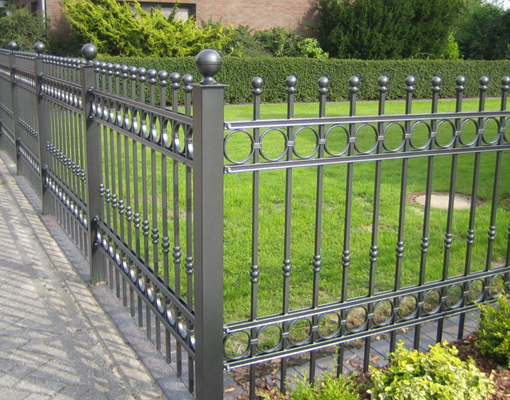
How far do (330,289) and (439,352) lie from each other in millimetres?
1710

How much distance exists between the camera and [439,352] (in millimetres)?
3002

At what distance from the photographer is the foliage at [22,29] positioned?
1892 centimetres

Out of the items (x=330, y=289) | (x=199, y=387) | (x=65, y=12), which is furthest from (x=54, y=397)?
(x=65, y=12)

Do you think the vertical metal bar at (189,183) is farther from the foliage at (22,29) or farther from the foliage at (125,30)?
the foliage at (22,29)

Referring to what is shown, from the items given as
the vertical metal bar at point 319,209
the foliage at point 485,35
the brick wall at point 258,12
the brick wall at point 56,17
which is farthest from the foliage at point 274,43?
the vertical metal bar at point 319,209

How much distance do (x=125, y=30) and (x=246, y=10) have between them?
6.51m

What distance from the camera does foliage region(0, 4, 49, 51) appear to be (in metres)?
18.9

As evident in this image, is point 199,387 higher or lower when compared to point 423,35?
lower

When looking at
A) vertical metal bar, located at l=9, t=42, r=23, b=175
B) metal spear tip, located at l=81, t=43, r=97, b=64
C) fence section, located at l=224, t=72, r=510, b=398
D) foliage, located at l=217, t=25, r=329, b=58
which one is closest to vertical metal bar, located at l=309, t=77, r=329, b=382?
fence section, located at l=224, t=72, r=510, b=398

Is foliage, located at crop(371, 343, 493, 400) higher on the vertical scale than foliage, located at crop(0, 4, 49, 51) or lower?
lower

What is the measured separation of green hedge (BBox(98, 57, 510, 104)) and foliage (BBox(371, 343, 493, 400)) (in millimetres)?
14816

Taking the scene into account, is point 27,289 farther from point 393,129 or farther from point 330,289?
point 393,129

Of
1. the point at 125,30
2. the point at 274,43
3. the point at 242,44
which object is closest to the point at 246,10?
the point at 274,43

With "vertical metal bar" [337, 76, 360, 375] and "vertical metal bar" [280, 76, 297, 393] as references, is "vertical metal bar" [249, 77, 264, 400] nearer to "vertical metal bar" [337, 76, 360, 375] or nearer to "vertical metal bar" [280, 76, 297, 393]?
"vertical metal bar" [280, 76, 297, 393]
